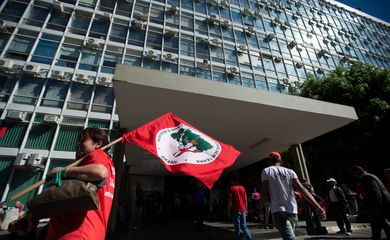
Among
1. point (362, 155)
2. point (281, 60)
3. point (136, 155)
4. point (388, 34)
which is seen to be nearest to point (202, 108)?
point (136, 155)

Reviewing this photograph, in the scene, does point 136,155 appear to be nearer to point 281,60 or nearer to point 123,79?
point 123,79

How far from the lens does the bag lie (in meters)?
1.51

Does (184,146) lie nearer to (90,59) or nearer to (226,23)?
(90,59)

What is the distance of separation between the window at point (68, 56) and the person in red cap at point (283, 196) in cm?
1731

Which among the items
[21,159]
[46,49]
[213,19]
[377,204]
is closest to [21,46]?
[46,49]

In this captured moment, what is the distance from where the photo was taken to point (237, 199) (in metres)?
5.52

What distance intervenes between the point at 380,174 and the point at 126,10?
22885 millimetres

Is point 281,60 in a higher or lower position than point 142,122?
higher

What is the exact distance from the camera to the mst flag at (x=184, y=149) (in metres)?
2.93

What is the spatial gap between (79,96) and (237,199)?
46.4 ft

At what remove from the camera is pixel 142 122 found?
7.41m

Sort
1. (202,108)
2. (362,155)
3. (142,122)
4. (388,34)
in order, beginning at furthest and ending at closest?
(388,34)
(362,155)
(142,122)
(202,108)

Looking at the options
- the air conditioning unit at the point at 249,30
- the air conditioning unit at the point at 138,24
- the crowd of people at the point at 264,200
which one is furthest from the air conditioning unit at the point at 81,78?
the air conditioning unit at the point at 249,30

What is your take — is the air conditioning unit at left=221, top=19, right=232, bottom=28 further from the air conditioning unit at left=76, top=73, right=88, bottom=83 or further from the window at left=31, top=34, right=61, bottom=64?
the window at left=31, top=34, right=61, bottom=64
